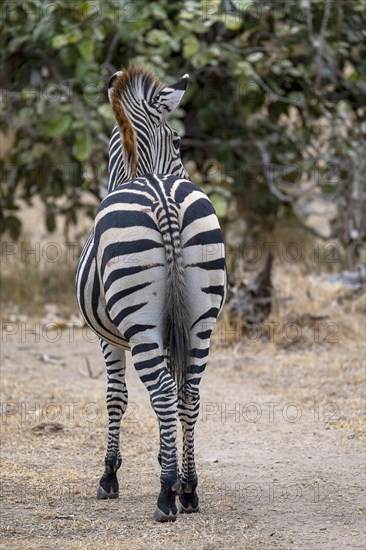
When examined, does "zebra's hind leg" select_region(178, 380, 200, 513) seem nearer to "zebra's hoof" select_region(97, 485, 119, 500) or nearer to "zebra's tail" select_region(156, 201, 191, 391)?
"zebra's tail" select_region(156, 201, 191, 391)

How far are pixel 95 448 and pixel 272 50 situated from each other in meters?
5.20

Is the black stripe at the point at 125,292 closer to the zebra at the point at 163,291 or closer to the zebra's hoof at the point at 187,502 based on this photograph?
the zebra at the point at 163,291

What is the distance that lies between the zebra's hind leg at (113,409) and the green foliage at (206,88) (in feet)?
13.1

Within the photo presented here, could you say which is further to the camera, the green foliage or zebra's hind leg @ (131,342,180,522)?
the green foliage

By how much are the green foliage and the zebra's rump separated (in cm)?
430

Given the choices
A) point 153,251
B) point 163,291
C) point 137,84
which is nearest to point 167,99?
point 137,84

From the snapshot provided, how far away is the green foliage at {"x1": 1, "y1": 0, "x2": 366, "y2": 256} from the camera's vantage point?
875 cm

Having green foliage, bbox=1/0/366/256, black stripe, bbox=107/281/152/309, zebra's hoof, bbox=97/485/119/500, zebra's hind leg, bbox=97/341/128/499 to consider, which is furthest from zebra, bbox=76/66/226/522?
green foliage, bbox=1/0/366/256

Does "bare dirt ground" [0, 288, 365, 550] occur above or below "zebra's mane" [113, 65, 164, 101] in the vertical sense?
below

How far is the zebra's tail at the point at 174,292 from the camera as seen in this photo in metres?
4.12

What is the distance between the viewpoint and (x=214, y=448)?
5828mm

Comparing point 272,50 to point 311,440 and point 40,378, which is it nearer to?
point 40,378

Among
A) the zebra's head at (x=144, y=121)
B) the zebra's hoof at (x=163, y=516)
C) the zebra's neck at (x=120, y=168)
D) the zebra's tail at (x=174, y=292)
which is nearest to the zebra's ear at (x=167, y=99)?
the zebra's head at (x=144, y=121)

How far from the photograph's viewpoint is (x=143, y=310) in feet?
13.6
